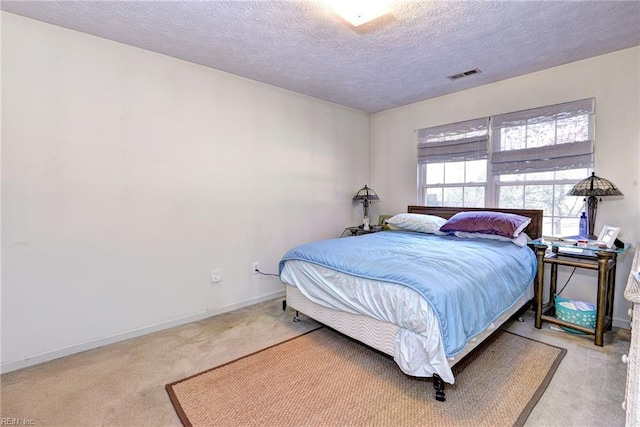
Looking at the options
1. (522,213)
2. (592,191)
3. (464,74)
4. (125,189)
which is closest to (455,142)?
(464,74)

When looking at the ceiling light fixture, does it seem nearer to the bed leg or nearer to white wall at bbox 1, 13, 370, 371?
white wall at bbox 1, 13, 370, 371

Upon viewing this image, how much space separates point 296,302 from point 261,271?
32.1 inches

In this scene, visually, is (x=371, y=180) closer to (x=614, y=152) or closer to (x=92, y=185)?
(x=614, y=152)

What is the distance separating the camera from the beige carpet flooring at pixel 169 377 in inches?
63.9

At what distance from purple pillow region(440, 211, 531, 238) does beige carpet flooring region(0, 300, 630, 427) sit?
84 cm

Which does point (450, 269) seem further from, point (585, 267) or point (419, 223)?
point (419, 223)

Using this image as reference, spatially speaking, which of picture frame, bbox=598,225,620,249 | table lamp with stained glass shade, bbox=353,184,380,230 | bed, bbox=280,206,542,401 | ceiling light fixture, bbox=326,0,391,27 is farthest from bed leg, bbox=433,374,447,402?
table lamp with stained glass shade, bbox=353,184,380,230

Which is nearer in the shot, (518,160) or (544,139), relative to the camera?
(544,139)

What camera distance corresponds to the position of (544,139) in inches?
120

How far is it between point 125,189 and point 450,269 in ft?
8.42

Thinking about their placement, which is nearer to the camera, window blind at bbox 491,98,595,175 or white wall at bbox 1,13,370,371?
white wall at bbox 1,13,370,371

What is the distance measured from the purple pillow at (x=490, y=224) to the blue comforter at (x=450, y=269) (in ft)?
0.37

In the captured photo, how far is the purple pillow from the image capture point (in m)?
2.74

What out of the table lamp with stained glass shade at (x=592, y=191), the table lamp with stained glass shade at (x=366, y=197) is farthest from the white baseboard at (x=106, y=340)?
the table lamp with stained glass shade at (x=592, y=191)
